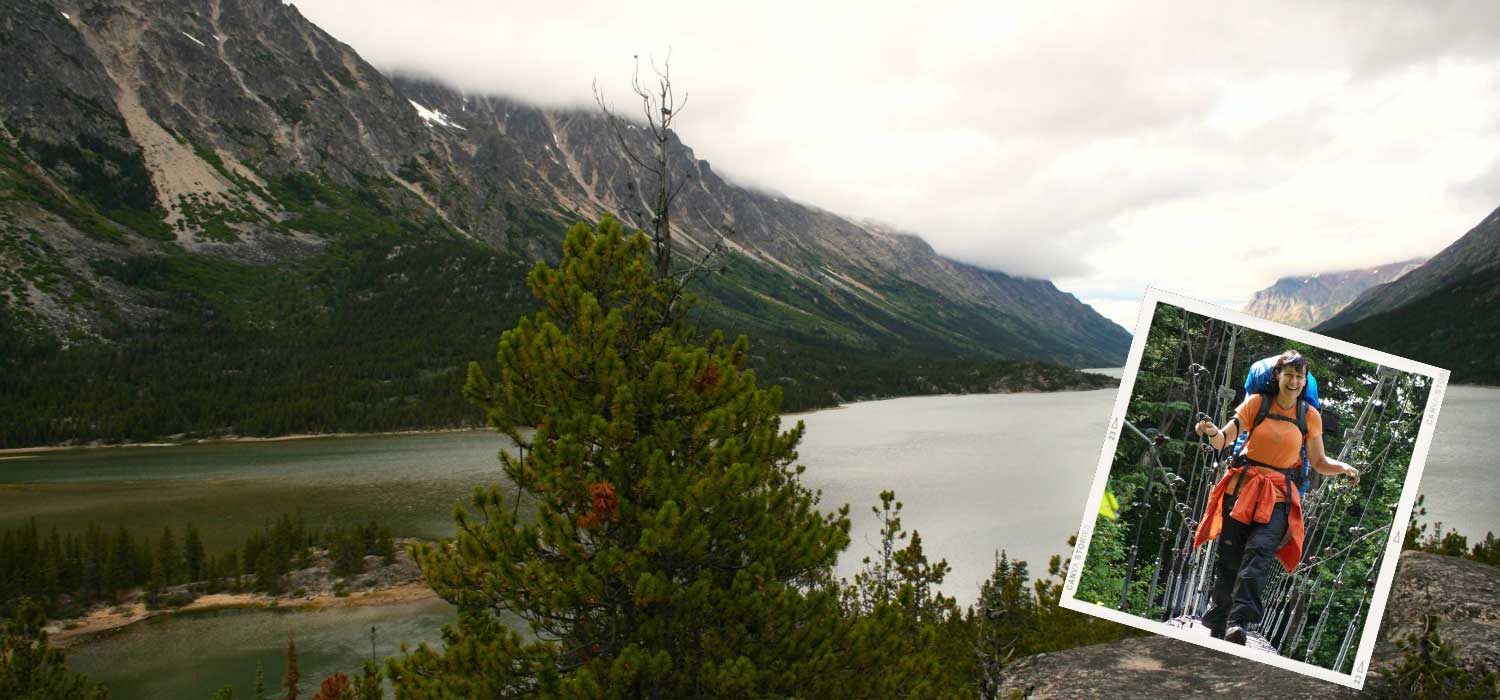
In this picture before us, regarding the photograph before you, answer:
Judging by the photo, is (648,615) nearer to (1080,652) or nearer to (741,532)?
(741,532)

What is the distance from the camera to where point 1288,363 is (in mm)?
2984

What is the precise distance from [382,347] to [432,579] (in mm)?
147101

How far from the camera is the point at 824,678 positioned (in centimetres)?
830

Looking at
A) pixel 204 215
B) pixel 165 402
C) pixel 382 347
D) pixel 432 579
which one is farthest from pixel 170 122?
pixel 432 579

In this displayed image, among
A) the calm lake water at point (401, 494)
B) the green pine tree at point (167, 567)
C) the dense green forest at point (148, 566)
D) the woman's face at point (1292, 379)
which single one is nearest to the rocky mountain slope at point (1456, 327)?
the calm lake water at point (401, 494)

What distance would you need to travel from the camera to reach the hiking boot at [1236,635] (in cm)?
327

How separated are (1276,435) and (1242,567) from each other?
64 cm

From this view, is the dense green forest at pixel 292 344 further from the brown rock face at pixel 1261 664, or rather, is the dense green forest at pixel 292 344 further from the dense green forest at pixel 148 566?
the brown rock face at pixel 1261 664

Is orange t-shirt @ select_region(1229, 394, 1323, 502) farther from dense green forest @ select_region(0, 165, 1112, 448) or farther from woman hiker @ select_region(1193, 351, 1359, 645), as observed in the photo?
dense green forest @ select_region(0, 165, 1112, 448)

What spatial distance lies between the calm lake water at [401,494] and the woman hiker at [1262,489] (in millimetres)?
19310

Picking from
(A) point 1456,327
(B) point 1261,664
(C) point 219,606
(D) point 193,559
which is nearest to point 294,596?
(C) point 219,606

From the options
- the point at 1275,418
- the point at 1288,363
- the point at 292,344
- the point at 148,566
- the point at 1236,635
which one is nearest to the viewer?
the point at 1288,363

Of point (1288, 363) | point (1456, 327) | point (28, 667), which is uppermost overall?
point (1456, 327)

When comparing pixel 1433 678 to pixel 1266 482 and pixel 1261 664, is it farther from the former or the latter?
pixel 1266 482
